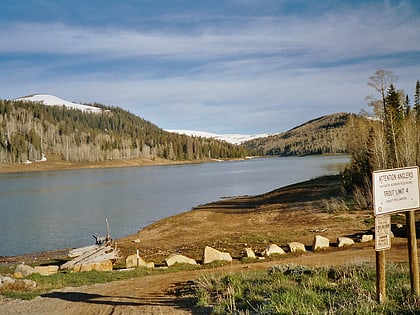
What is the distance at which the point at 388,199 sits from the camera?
20.6 ft

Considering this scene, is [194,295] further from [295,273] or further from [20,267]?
[20,267]

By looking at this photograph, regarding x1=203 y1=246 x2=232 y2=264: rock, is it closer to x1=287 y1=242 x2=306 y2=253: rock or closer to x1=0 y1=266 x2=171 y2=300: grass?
x1=0 y1=266 x2=171 y2=300: grass

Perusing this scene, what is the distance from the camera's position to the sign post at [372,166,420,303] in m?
6.17

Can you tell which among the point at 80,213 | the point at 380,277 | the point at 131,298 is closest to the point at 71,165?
the point at 80,213

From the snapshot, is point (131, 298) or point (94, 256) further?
point (94, 256)

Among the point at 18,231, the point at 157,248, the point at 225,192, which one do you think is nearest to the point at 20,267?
the point at 157,248

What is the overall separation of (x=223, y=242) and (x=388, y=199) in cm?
1528

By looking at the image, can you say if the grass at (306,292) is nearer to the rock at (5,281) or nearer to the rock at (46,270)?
the rock at (5,281)

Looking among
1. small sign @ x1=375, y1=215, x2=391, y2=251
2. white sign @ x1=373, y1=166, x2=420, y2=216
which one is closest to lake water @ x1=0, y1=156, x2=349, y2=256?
small sign @ x1=375, y1=215, x2=391, y2=251

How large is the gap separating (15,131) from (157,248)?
149412mm

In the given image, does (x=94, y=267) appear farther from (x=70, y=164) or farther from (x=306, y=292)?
(x=70, y=164)

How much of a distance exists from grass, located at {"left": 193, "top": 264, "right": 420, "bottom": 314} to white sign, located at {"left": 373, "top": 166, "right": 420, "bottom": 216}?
156cm

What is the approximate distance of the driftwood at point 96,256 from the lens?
1715 cm

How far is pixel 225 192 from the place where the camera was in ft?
172
